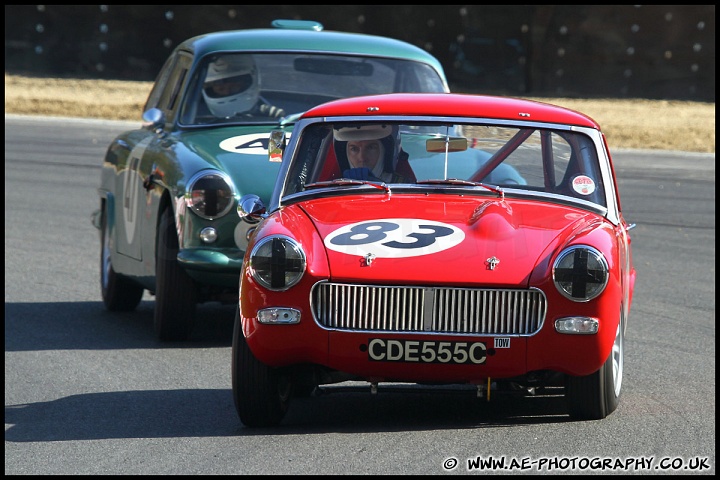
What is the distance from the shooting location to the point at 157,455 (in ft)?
17.0

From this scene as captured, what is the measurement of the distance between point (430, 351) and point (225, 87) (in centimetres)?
411

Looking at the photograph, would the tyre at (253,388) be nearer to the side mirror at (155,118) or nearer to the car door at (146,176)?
the car door at (146,176)

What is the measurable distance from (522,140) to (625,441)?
1.66 metres

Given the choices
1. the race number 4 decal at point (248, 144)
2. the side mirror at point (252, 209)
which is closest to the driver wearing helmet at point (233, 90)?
the race number 4 decal at point (248, 144)

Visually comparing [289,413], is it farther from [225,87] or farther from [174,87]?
[174,87]

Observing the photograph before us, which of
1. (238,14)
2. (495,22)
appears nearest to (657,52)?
(495,22)

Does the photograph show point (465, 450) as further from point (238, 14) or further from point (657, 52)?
point (238, 14)

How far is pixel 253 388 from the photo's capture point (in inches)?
218

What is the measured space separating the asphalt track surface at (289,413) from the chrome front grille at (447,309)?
0.46m

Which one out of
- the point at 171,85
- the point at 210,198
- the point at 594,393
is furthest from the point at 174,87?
the point at 594,393

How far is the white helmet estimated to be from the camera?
29.1 ft

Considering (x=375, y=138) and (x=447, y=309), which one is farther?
(x=375, y=138)

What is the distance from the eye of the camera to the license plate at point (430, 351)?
5.26 metres

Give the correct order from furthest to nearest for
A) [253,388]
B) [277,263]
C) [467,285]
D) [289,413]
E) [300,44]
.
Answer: [300,44] < [289,413] < [253,388] < [277,263] < [467,285]
